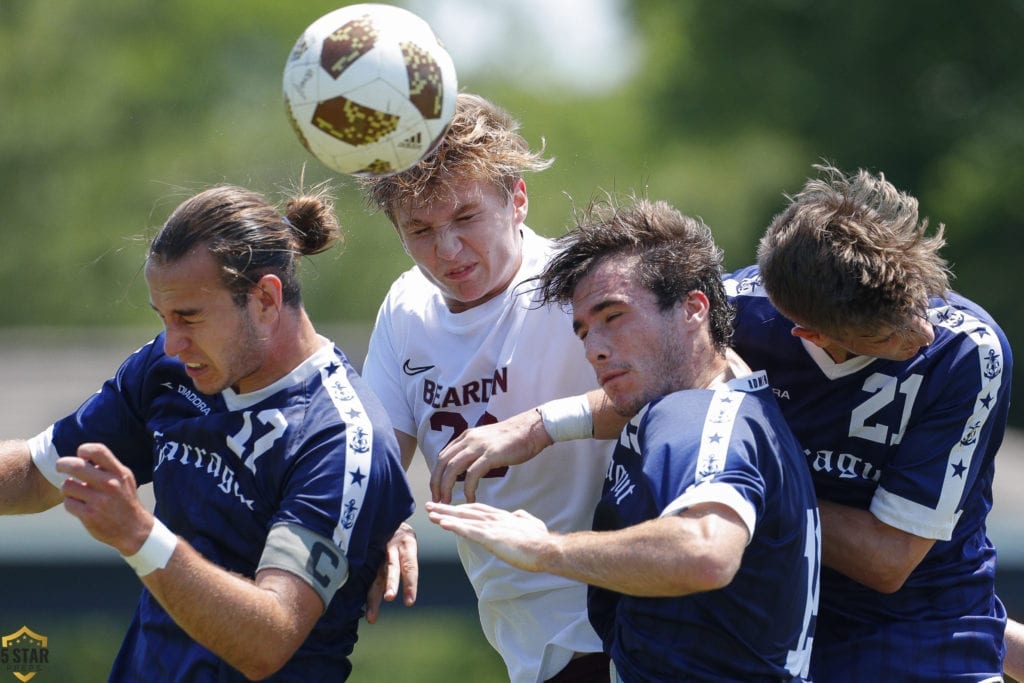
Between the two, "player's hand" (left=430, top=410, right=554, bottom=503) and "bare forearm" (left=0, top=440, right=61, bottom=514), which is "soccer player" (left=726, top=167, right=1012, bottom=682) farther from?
"bare forearm" (left=0, top=440, right=61, bottom=514)

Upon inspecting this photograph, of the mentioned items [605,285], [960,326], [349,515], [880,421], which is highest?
[605,285]

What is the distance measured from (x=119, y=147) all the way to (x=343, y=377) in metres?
31.6

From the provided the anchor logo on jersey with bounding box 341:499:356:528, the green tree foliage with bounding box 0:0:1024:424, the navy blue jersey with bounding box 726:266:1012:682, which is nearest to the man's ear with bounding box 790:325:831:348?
the navy blue jersey with bounding box 726:266:1012:682

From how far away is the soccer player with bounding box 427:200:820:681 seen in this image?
3.58 m

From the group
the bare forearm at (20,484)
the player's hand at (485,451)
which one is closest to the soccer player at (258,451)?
the player's hand at (485,451)

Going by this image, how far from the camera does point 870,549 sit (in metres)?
4.22

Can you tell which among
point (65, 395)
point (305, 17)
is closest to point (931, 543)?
point (65, 395)

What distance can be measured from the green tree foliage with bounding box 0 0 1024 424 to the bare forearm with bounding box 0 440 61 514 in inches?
745

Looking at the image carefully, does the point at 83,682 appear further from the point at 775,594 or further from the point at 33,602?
the point at 775,594

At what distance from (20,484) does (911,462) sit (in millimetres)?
2855

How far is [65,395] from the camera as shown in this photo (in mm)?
25281

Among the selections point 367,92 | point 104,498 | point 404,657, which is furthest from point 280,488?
point 404,657

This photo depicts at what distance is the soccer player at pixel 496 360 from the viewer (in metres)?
4.77

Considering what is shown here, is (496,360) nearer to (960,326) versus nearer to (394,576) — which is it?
(394,576)
